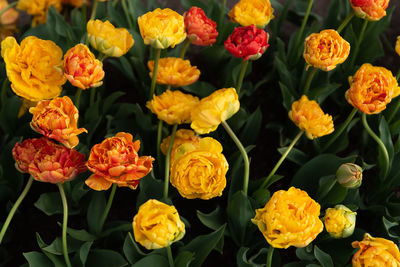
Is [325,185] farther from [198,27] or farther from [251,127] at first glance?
[198,27]

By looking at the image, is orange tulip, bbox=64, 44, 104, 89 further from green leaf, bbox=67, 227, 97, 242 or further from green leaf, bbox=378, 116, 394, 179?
green leaf, bbox=378, 116, 394, 179

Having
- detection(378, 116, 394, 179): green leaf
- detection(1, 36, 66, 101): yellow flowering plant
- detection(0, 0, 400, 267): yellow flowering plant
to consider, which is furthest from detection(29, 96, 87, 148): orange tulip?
detection(378, 116, 394, 179): green leaf

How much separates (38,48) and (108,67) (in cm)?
54

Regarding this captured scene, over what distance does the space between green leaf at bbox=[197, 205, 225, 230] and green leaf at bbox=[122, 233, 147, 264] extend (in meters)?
0.15

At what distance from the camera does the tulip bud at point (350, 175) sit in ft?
2.89

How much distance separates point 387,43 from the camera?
1.56m

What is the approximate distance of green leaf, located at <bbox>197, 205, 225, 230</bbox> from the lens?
1008mm

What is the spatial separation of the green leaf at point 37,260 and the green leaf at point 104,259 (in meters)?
0.08

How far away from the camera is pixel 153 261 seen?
0.91m

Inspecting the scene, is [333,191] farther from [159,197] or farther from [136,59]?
[136,59]

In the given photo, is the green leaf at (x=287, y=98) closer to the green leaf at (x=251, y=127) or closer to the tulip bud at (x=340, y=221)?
the green leaf at (x=251, y=127)

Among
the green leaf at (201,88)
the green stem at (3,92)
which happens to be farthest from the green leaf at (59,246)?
the green leaf at (201,88)

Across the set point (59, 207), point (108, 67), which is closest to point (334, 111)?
point (108, 67)

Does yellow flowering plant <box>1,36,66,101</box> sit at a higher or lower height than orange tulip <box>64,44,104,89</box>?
lower
